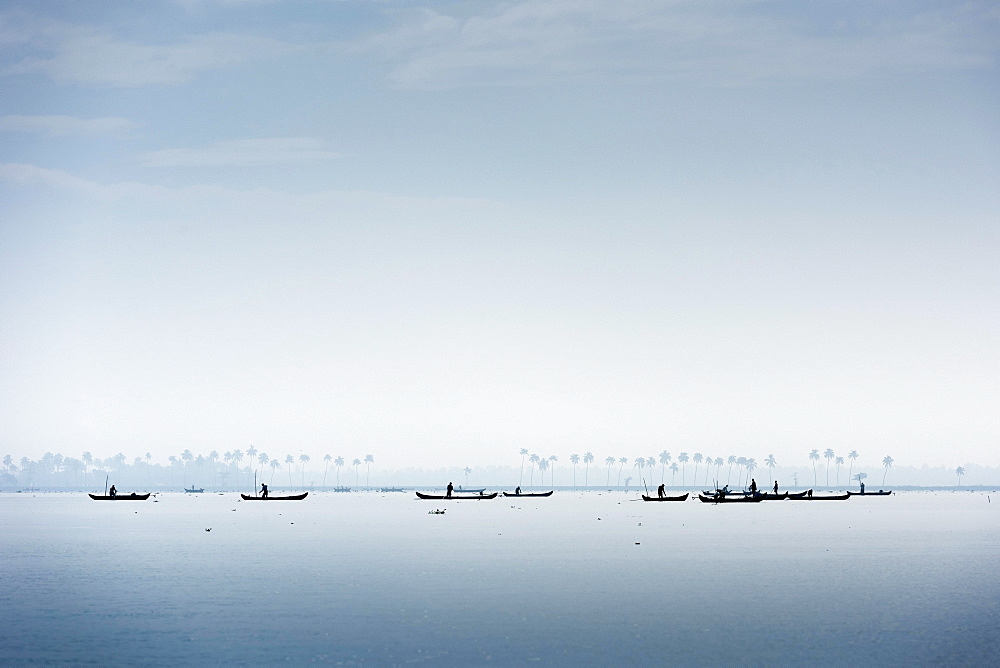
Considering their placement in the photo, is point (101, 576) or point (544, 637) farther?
point (101, 576)

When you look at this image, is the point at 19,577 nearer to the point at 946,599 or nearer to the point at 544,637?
the point at 544,637

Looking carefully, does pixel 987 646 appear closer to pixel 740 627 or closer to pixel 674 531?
pixel 740 627

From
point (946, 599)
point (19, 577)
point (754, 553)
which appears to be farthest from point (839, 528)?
point (19, 577)

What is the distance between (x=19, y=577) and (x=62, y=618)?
54.5ft

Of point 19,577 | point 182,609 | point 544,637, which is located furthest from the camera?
point 19,577

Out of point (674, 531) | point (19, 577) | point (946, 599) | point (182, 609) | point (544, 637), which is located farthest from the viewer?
point (674, 531)

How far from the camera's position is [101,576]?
51531 mm

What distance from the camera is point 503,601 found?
41.2 metres

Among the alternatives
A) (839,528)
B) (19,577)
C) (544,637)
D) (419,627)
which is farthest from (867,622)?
(839,528)

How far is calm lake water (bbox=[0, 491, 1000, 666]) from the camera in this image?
3047 cm

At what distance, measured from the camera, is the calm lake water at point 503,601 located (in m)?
30.5

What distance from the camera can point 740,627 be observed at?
34750 millimetres

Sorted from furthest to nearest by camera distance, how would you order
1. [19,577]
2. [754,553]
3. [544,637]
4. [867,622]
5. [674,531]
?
[674,531]
[754,553]
[19,577]
[867,622]
[544,637]

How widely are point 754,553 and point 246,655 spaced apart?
4357cm
